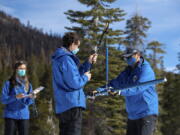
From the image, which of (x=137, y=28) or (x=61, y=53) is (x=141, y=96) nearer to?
(x=61, y=53)

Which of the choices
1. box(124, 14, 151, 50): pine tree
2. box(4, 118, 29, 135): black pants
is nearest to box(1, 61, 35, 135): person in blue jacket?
box(4, 118, 29, 135): black pants

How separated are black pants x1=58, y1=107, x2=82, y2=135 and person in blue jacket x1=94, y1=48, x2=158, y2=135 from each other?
1022 millimetres

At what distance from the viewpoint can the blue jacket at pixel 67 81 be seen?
4.50 metres

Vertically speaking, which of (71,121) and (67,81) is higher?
(67,81)

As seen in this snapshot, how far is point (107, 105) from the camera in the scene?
25.4 meters

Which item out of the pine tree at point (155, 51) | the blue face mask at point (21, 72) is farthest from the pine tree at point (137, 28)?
the blue face mask at point (21, 72)

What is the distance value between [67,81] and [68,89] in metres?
0.12

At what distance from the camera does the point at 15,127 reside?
22.9 feet

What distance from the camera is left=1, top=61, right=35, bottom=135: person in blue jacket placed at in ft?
22.8

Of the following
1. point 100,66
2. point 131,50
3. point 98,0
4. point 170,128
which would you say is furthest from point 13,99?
point 170,128

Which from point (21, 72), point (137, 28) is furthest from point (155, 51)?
point (21, 72)

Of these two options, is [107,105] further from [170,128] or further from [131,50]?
[170,128]

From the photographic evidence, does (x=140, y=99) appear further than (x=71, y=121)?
Yes

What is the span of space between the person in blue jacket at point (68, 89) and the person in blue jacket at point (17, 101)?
2.40 m
